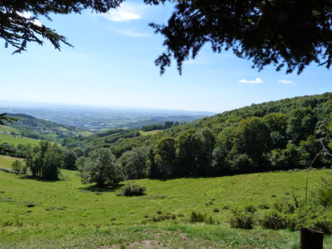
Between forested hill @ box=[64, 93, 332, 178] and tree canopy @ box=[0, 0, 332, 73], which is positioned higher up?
tree canopy @ box=[0, 0, 332, 73]

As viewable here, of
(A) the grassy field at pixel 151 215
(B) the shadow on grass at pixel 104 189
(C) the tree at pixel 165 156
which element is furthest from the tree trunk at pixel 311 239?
(C) the tree at pixel 165 156

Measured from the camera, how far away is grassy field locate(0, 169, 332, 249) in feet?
35.4

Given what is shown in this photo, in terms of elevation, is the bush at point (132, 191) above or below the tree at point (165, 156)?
below

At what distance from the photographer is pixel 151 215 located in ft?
72.3

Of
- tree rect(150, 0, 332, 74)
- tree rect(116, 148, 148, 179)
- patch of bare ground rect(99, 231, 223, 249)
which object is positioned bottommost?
tree rect(116, 148, 148, 179)

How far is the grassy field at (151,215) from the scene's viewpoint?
1080cm

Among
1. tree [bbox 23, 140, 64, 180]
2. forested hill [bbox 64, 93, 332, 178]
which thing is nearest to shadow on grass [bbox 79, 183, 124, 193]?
forested hill [bbox 64, 93, 332, 178]

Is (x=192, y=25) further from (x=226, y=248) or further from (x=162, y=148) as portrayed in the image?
(x=162, y=148)

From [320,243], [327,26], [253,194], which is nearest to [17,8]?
[327,26]

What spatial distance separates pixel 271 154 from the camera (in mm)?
49188

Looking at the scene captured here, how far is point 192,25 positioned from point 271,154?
52.1 m

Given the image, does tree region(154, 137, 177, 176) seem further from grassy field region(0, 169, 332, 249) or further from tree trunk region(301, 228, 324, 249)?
tree trunk region(301, 228, 324, 249)

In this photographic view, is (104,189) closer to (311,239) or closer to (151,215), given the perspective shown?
(151,215)

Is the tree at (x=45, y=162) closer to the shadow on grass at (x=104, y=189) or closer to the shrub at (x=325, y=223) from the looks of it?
the shadow on grass at (x=104, y=189)
